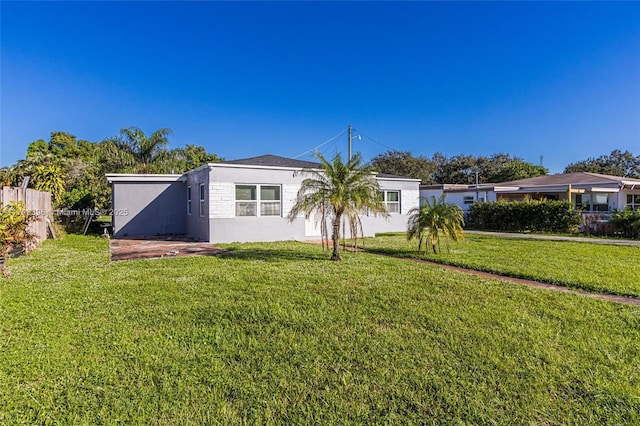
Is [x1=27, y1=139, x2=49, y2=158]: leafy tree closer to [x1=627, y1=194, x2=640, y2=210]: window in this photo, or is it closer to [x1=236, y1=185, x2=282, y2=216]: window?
[x1=236, y1=185, x2=282, y2=216]: window

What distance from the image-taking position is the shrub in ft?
26.3

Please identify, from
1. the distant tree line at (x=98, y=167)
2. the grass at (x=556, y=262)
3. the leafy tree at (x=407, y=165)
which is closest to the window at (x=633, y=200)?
the grass at (x=556, y=262)

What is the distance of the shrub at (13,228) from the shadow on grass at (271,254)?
16.0ft

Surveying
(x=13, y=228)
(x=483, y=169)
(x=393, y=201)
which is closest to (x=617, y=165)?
(x=483, y=169)

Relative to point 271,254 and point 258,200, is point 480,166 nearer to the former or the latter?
point 258,200

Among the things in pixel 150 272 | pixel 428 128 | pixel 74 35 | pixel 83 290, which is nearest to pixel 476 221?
pixel 428 128

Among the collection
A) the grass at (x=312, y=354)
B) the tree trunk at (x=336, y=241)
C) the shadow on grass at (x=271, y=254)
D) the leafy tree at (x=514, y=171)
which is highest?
the leafy tree at (x=514, y=171)

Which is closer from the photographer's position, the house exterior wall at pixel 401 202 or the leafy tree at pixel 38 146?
the house exterior wall at pixel 401 202

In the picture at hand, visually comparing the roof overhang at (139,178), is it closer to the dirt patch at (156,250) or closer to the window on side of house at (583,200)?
the dirt patch at (156,250)

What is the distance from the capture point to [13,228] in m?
8.43

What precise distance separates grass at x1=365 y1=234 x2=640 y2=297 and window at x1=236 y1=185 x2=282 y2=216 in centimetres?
435

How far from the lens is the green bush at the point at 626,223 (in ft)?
51.1

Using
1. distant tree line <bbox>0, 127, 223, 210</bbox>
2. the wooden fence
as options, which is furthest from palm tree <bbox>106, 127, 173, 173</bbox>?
the wooden fence

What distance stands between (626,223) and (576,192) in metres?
6.04
